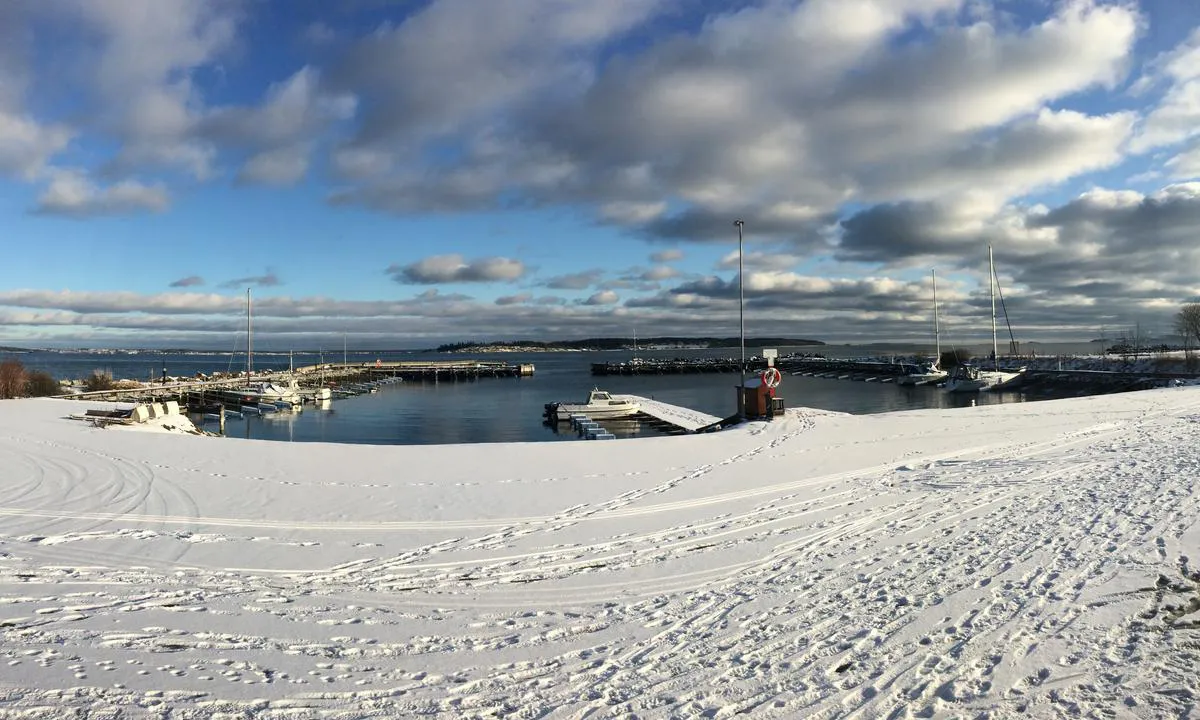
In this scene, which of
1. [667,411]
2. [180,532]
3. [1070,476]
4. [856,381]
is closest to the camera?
[180,532]

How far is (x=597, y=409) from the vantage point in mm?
45531

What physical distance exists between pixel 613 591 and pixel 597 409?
129 feet

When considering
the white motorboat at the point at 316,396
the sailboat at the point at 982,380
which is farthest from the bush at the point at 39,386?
the sailboat at the point at 982,380

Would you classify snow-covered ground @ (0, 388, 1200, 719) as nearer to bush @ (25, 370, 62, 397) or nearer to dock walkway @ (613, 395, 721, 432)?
dock walkway @ (613, 395, 721, 432)

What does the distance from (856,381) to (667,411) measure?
58504 millimetres

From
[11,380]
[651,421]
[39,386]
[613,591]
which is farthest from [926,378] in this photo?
[613,591]

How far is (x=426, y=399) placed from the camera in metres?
69.9

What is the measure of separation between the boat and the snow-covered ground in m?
32.0

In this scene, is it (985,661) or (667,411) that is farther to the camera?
(667,411)

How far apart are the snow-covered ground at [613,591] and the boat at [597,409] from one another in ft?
105

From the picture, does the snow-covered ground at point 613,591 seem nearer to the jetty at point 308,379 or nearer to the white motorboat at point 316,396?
the jetty at point 308,379

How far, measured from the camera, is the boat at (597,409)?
44.9 metres

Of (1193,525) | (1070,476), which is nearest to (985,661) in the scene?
(1193,525)

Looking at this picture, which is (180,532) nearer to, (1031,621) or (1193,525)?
(1031,621)
